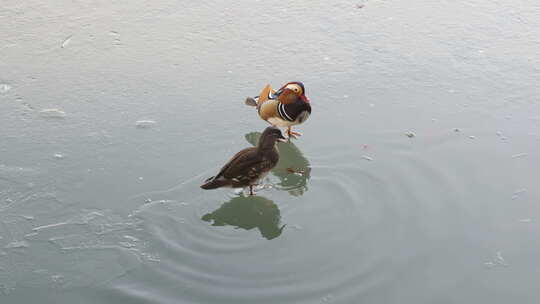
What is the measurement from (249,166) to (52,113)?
6.50ft

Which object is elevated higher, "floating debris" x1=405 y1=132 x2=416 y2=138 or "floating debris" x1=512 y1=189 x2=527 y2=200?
Result: "floating debris" x1=405 y1=132 x2=416 y2=138

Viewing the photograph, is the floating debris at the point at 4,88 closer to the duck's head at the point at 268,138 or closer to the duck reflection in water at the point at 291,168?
the duck reflection in water at the point at 291,168

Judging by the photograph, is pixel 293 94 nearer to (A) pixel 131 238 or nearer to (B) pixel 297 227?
(B) pixel 297 227

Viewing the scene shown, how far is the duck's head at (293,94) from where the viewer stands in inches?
227

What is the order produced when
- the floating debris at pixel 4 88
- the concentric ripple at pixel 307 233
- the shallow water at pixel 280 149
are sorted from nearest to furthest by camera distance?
the concentric ripple at pixel 307 233 < the shallow water at pixel 280 149 < the floating debris at pixel 4 88

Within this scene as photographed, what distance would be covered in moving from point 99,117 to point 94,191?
3.56ft

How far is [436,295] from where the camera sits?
402cm

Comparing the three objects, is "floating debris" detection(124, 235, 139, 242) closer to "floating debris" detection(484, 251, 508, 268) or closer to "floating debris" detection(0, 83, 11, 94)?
"floating debris" detection(484, 251, 508, 268)

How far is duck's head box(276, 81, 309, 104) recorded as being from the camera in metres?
5.75

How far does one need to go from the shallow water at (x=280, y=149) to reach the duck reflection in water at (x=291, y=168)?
1.2 inches

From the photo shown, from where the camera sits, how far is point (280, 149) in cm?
583

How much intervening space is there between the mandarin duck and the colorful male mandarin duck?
57 centimetres

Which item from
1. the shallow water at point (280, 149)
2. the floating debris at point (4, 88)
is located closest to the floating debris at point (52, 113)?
the shallow water at point (280, 149)

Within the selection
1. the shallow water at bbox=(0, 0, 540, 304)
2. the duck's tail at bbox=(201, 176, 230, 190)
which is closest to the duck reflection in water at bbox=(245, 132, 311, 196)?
the shallow water at bbox=(0, 0, 540, 304)
